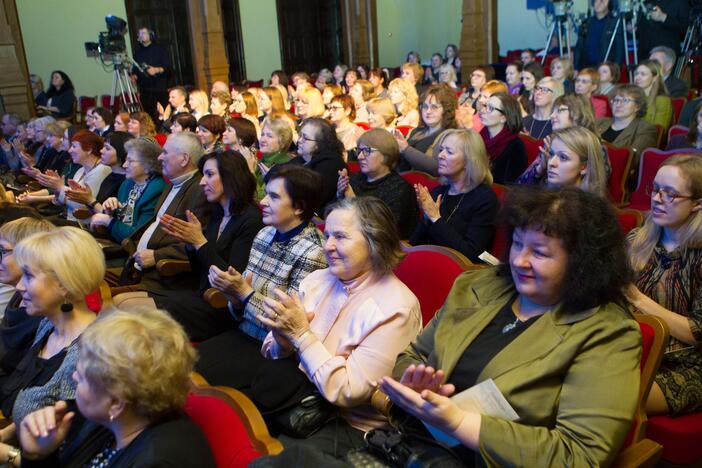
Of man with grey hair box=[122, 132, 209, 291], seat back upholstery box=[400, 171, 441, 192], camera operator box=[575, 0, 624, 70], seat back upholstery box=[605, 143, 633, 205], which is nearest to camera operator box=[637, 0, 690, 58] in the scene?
camera operator box=[575, 0, 624, 70]

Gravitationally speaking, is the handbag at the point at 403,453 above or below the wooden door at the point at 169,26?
below

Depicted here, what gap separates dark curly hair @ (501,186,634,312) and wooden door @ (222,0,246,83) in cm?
1287

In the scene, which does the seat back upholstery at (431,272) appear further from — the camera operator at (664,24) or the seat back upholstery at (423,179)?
the camera operator at (664,24)

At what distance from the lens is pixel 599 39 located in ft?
30.9

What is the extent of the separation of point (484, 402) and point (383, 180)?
A: 227 cm

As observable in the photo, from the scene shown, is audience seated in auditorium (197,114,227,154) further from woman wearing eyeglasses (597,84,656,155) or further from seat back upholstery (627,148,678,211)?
seat back upholstery (627,148,678,211)

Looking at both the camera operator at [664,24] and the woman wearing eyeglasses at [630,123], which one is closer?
the woman wearing eyeglasses at [630,123]

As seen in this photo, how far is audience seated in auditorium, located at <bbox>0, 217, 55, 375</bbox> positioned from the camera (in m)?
2.38

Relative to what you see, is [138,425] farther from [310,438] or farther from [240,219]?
[240,219]

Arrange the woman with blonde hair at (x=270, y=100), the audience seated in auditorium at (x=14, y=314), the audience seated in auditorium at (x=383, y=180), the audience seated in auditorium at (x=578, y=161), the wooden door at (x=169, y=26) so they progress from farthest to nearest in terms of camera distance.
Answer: the wooden door at (x=169, y=26) < the woman with blonde hair at (x=270, y=100) < the audience seated in auditorium at (x=383, y=180) < the audience seated in auditorium at (x=578, y=161) < the audience seated in auditorium at (x=14, y=314)

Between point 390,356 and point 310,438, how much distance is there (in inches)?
13.3

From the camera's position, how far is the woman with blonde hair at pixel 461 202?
2.92 metres

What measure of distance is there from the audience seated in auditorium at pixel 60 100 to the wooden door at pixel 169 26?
→ 7.79 feet

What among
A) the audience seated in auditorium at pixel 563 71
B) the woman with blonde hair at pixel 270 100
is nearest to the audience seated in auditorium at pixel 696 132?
the audience seated in auditorium at pixel 563 71
